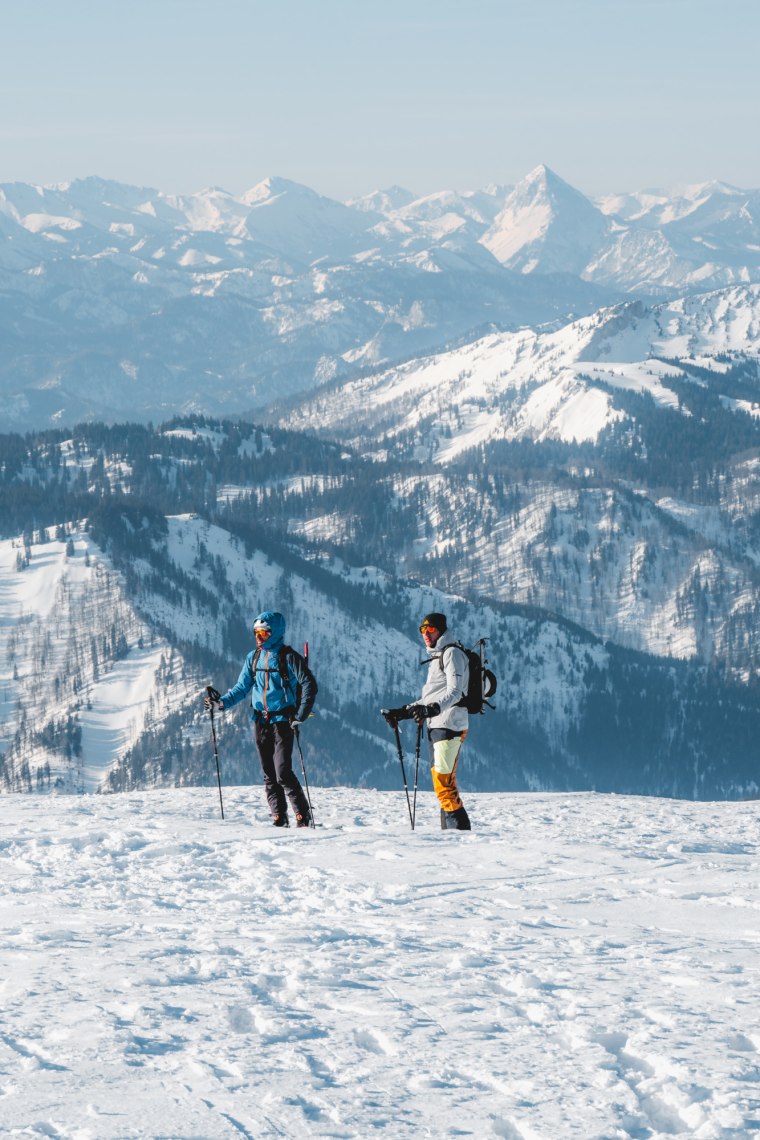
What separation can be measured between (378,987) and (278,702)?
37.1ft

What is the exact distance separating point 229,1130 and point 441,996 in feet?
11.6

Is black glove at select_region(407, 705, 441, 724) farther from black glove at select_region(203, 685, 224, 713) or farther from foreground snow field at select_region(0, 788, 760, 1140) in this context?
black glove at select_region(203, 685, 224, 713)

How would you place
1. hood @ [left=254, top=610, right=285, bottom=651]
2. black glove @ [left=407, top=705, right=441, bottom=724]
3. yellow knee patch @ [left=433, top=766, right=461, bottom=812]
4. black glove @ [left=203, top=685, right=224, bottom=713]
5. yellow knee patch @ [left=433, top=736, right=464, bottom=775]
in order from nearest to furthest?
black glove @ [left=407, top=705, right=441, bottom=724] → yellow knee patch @ [left=433, top=736, right=464, bottom=775] → yellow knee patch @ [left=433, top=766, right=461, bottom=812] → hood @ [left=254, top=610, right=285, bottom=651] → black glove @ [left=203, top=685, right=224, bottom=713]

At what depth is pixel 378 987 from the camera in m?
13.5

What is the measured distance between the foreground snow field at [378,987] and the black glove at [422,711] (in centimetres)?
213

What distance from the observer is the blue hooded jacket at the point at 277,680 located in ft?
80.2

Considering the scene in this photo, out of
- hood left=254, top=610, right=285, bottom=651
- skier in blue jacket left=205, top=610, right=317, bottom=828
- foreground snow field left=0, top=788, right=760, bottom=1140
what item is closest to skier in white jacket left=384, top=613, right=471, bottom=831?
foreground snow field left=0, top=788, right=760, bottom=1140

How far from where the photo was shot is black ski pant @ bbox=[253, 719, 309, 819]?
2452 cm

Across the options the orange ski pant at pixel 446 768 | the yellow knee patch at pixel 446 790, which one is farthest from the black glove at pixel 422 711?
the yellow knee patch at pixel 446 790

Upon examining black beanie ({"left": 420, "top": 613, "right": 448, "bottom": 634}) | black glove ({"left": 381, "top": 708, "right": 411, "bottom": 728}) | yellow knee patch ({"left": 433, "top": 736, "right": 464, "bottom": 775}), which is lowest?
yellow knee patch ({"left": 433, "top": 736, "right": 464, "bottom": 775})

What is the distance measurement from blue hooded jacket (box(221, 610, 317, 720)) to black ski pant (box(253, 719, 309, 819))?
235mm

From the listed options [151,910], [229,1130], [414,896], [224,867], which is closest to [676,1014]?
[229,1130]

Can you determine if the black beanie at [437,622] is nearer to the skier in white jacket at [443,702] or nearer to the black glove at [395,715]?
the skier in white jacket at [443,702]

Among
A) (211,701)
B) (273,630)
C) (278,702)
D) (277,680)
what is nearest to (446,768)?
(278,702)
